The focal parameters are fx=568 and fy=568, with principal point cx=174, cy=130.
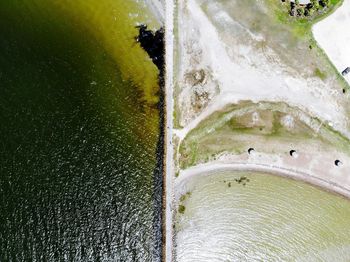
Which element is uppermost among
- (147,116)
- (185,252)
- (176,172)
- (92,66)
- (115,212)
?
(92,66)

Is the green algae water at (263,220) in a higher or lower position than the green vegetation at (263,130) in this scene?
lower

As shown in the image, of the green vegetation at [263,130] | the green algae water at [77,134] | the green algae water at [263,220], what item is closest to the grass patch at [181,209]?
the green algae water at [263,220]

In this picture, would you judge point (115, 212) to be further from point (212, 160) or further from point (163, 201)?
point (212, 160)

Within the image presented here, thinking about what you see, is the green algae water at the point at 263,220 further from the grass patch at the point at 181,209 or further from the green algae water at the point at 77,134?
the green algae water at the point at 77,134

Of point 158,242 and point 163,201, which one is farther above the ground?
point 163,201

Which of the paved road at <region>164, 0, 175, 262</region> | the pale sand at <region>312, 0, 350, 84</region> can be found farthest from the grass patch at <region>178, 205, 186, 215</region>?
the pale sand at <region>312, 0, 350, 84</region>

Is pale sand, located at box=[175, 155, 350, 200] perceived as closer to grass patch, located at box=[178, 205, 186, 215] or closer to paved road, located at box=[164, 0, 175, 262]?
paved road, located at box=[164, 0, 175, 262]

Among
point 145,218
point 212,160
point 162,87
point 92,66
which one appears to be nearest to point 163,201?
point 145,218
